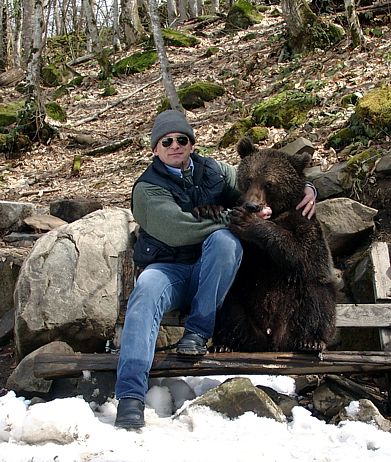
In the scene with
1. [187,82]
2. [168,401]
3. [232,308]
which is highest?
[187,82]

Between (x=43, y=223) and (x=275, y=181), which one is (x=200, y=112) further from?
(x=275, y=181)

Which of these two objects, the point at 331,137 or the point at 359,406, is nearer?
the point at 359,406

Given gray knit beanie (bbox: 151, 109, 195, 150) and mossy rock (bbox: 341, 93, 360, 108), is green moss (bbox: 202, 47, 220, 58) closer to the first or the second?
mossy rock (bbox: 341, 93, 360, 108)

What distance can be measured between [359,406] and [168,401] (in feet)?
4.06

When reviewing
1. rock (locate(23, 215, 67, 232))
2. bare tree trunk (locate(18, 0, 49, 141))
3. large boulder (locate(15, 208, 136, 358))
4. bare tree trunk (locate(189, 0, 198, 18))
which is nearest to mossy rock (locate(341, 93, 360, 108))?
rock (locate(23, 215, 67, 232))

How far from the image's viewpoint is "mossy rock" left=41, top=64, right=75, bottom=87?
18.5 m

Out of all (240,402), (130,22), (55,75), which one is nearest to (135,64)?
(55,75)

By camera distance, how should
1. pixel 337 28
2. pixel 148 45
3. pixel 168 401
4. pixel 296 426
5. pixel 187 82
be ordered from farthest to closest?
1. pixel 148 45
2. pixel 187 82
3. pixel 337 28
4. pixel 168 401
5. pixel 296 426

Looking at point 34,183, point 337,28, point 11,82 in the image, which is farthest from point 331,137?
point 11,82

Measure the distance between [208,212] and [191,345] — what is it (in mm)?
911

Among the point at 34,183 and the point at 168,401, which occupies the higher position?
the point at 34,183

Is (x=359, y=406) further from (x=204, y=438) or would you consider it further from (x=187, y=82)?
(x=187, y=82)

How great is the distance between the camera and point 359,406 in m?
3.42

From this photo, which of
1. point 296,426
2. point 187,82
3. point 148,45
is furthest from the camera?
point 148,45
